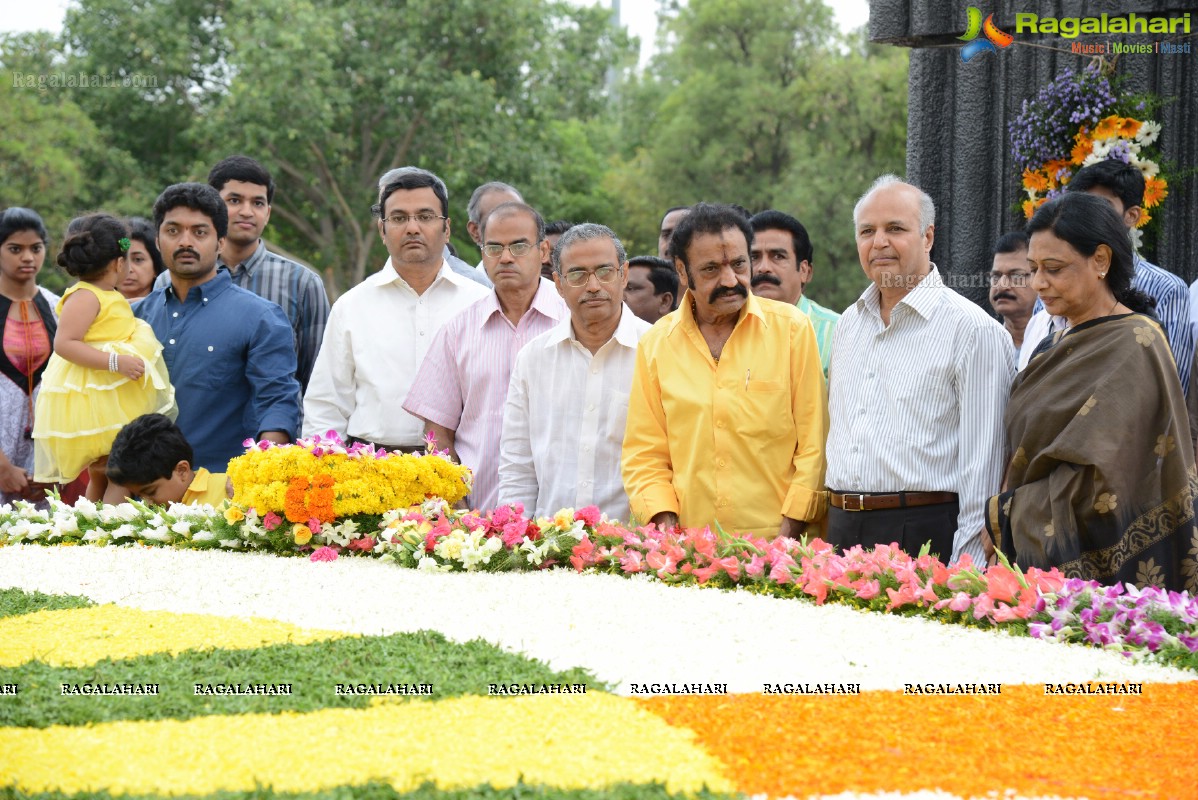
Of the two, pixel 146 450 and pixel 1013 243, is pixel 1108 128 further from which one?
pixel 146 450

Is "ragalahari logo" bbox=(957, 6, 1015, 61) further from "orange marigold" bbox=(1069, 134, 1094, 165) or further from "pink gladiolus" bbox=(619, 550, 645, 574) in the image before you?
"pink gladiolus" bbox=(619, 550, 645, 574)

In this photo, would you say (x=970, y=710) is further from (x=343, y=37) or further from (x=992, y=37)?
(x=343, y=37)

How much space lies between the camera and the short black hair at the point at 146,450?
219 inches

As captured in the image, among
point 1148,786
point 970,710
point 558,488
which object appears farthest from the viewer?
point 558,488

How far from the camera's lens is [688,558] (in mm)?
4559

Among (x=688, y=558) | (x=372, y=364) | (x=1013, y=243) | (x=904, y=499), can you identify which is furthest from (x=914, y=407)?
(x=372, y=364)

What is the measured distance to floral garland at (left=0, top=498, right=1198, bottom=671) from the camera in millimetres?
3777

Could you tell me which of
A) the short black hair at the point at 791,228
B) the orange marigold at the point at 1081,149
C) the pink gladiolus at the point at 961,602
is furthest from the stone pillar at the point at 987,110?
the pink gladiolus at the point at 961,602

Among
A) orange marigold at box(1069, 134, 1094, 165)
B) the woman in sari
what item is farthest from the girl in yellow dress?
orange marigold at box(1069, 134, 1094, 165)

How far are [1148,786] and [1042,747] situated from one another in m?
0.25

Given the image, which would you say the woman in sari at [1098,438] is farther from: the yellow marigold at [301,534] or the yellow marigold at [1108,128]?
the yellow marigold at [1108,128]

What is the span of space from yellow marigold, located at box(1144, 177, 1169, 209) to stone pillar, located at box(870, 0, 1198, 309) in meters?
0.14

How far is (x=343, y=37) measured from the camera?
77.9 feet

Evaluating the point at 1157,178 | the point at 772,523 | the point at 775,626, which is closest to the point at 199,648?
the point at 775,626
